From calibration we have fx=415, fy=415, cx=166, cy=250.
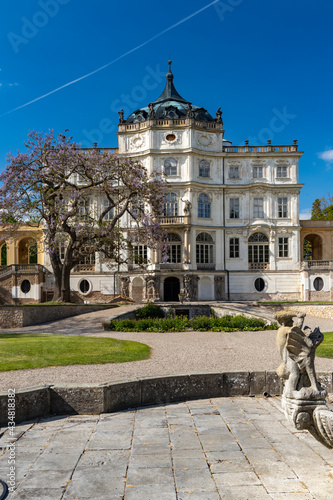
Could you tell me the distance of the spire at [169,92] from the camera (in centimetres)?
4556

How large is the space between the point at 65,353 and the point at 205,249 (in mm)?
31132

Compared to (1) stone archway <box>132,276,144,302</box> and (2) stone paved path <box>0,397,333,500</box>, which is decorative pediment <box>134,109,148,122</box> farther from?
(2) stone paved path <box>0,397,333,500</box>

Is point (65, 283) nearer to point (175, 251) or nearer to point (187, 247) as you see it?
point (175, 251)

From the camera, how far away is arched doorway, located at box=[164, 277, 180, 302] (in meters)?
40.3

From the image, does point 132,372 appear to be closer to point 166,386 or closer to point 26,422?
point 166,386

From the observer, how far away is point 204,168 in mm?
42438

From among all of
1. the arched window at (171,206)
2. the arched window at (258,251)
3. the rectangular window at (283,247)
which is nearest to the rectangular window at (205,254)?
the arched window at (258,251)

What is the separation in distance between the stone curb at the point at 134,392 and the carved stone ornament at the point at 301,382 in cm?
330

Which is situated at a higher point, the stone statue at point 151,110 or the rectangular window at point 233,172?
the stone statue at point 151,110

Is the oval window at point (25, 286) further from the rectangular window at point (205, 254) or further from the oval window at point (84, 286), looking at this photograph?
the rectangular window at point (205, 254)

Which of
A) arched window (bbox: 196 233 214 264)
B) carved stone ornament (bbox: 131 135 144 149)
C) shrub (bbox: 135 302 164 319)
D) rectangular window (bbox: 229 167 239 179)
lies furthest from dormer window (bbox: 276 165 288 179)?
shrub (bbox: 135 302 164 319)

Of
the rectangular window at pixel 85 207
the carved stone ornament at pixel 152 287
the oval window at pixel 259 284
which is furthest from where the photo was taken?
the oval window at pixel 259 284

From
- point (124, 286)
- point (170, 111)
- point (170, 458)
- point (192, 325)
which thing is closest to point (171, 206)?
point (124, 286)

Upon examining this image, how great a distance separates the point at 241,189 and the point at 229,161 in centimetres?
320
